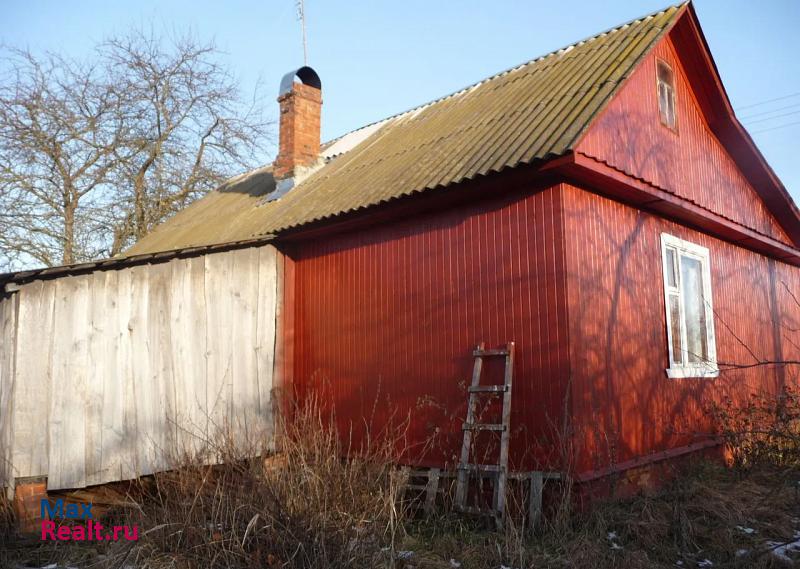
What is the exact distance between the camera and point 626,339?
7.50 m

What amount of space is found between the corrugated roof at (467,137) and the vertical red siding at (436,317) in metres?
0.51

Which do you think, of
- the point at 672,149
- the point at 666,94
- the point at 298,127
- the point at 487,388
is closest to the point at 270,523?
the point at 487,388

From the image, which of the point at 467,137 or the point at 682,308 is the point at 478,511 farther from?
the point at 467,137

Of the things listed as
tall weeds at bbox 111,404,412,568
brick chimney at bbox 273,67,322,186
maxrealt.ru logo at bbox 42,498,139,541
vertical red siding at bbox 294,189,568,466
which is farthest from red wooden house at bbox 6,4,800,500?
maxrealt.ru logo at bbox 42,498,139,541

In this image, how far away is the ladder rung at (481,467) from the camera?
21.0ft

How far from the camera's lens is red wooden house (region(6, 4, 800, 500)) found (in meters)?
6.84

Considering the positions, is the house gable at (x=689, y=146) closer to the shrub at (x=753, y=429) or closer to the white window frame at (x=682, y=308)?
the white window frame at (x=682, y=308)

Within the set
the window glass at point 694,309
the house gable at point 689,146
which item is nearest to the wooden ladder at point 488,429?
the house gable at point 689,146

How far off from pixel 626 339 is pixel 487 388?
1833 millimetres

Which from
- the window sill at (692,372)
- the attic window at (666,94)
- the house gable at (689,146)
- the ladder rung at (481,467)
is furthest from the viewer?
the attic window at (666,94)

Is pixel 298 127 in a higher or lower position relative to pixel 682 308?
higher

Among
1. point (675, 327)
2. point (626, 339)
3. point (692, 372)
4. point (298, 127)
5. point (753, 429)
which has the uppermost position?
point (298, 127)

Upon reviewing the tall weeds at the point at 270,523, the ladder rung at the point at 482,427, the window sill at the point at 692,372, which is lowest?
the tall weeds at the point at 270,523

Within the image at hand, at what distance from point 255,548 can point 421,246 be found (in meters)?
→ 4.23
